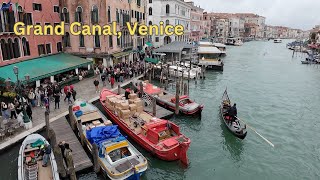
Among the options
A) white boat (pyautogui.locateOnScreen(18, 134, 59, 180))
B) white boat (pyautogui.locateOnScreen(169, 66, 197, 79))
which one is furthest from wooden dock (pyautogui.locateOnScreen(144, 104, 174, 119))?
white boat (pyautogui.locateOnScreen(169, 66, 197, 79))

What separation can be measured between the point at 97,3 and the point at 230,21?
122857 mm

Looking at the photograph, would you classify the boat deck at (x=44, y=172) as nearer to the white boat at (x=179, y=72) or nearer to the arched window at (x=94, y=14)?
the arched window at (x=94, y=14)

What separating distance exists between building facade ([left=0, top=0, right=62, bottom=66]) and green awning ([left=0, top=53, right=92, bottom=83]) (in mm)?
731

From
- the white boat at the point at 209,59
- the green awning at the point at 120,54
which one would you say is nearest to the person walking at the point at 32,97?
the green awning at the point at 120,54

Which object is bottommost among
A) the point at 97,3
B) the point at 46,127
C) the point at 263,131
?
the point at 263,131

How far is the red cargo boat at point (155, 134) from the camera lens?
14.4 metres

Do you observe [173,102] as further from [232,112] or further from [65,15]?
[65,15]

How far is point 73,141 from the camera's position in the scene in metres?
15.1

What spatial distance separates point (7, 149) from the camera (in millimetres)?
14289

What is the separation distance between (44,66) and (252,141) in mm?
18729

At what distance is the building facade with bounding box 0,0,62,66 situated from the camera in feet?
71.4

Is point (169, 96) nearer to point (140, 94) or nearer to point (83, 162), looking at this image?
point (140, 94)

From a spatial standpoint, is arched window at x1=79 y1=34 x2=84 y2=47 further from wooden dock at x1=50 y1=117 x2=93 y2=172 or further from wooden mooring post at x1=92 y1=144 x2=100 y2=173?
wooden mooring post at x1=92 y1=144 x2=100 y2=173

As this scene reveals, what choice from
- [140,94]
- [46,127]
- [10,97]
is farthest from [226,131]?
[10,97]
